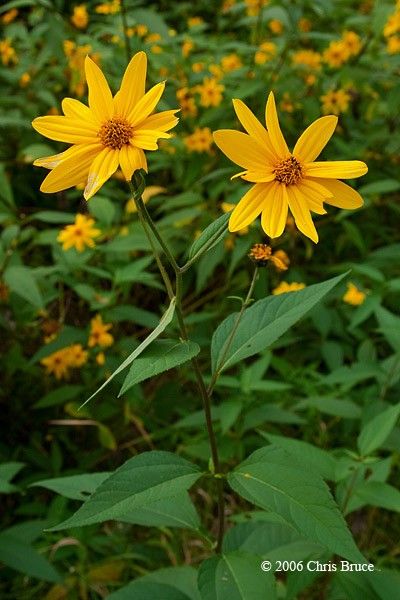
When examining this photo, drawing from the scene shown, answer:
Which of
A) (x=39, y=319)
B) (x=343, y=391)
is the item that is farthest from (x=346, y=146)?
(x=39, y=319)

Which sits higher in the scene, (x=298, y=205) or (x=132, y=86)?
(x=132, y=86)

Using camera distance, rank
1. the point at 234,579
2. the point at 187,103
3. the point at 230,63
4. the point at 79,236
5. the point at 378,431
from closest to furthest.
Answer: the point at 234,579 < the point at 378,431 < the point at 79,236 < the point at 187,103 < the point at 230,63

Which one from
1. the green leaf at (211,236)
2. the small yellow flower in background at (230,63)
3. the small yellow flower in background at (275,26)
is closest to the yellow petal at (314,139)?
the green leaf at (211,236)

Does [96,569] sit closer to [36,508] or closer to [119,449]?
[36,508]

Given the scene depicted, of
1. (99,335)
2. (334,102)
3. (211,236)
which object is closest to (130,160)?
(211,236)

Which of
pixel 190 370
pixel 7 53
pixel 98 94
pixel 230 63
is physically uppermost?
pixel 98 94

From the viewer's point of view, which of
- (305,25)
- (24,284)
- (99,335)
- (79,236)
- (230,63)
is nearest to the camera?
(24,284)

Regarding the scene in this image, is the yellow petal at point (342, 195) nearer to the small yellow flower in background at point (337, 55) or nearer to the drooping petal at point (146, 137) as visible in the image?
the drooping petal at point (146, 137)

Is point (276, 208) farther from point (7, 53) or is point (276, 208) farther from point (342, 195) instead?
point (7, 53)
